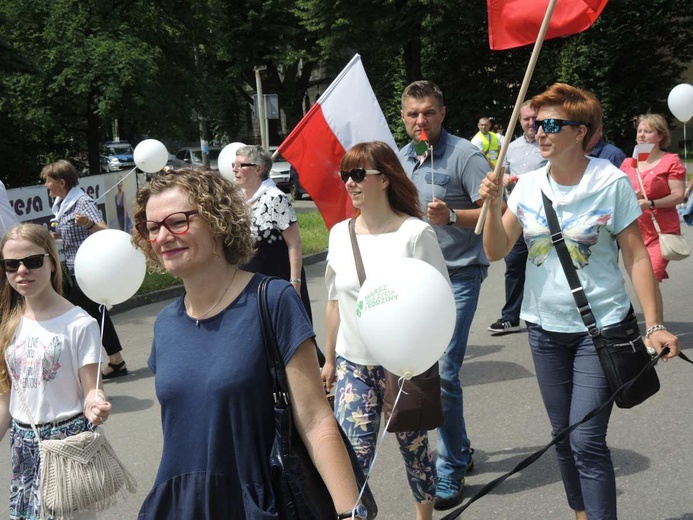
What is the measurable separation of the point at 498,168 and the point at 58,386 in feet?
6.48

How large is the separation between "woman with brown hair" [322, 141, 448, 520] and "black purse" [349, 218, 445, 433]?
0.41ft

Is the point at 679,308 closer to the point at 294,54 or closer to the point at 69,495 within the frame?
the point at 69,495

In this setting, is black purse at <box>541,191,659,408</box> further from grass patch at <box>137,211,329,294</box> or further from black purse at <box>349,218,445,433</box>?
grass patch at <box>137,211,329,294</box>

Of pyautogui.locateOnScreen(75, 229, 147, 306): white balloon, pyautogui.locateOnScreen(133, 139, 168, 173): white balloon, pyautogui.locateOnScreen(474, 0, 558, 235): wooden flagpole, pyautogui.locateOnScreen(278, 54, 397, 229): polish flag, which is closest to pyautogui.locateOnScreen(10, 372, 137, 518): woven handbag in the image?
pyautogui.locateOnScreen(75, 229, 147, 306): white balloon

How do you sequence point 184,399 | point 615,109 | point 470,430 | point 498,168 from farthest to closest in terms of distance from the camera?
point 615,109
point 470,430
point 498,168
point 184,399

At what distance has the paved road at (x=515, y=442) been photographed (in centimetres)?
455

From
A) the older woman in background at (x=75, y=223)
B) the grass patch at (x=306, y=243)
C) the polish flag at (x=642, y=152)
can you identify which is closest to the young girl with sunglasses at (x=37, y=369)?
the older woman in background at (x=75, y=223)

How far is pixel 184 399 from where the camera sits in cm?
238

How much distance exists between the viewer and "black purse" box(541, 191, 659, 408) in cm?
346

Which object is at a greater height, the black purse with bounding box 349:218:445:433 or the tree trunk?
the tree trunk

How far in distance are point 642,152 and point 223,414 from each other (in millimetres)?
6097

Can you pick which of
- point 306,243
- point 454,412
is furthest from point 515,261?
point 306,243

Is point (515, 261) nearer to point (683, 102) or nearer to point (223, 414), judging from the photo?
point (683, 102)

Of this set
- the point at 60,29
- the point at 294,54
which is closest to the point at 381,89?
the point at 294,54
